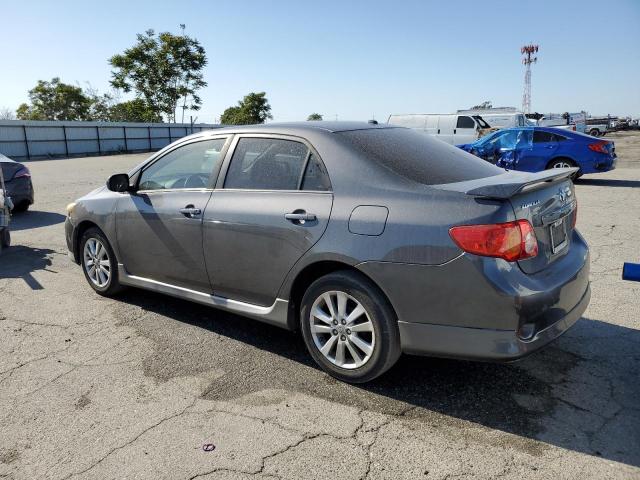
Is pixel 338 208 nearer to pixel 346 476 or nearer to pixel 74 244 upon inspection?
pixel 346 476

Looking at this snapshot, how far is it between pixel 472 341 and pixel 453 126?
21491 millimetres

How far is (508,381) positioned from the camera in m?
3.33

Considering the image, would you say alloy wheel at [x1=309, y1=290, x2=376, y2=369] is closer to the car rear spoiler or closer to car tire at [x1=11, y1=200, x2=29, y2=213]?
the car rear spoiler

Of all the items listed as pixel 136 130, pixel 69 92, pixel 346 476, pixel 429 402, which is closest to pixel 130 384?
pixel 346 476

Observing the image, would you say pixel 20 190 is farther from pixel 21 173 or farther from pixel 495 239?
pixel 495 239

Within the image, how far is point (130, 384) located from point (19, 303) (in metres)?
2.36

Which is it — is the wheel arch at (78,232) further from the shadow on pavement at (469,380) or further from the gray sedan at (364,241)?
the shadow on pavement at (469,380)

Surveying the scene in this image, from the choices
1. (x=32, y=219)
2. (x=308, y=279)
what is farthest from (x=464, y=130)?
(x=308, y=279)

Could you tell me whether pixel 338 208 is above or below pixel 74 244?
above

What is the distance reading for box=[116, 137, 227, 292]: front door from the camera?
13.1ft

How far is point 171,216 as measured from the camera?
413 cm

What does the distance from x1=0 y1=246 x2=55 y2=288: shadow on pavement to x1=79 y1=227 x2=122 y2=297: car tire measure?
2.57 feet

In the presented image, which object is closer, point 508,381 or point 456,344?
point 456,344

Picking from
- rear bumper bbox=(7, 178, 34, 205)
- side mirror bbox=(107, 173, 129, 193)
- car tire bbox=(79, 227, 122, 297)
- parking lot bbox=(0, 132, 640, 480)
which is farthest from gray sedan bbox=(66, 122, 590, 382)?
rear bumper bbox=(7, 178, 34, 205)
